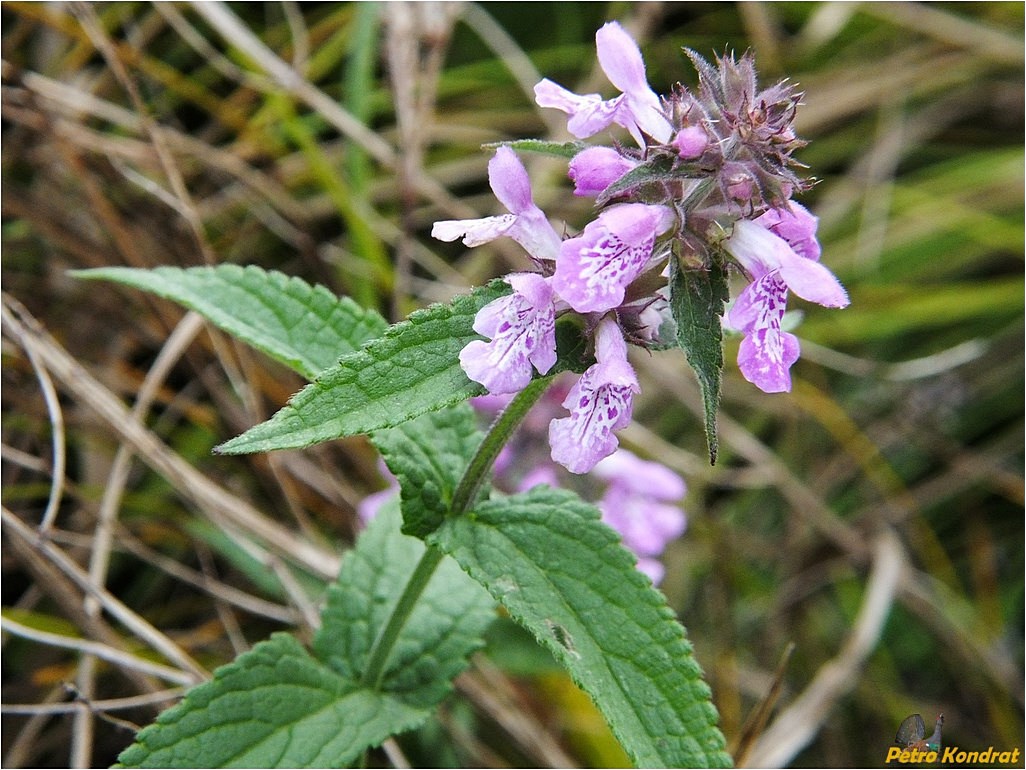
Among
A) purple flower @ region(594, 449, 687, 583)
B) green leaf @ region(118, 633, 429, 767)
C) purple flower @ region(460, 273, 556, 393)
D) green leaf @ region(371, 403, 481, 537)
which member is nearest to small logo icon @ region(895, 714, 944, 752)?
purple flower @ region(594, 449, 687, 583)

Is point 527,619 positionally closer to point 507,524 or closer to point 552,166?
point 507,524

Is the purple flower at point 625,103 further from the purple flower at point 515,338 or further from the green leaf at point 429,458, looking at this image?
the green leaf at point 429,458

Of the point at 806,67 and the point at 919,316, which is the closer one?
the point at 919,316

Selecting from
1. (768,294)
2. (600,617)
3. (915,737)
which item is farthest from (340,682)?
(915,737)

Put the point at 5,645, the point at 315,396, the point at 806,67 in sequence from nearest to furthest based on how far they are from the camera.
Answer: the point at 315,396 < the point at 5,645 < the point at 806,67

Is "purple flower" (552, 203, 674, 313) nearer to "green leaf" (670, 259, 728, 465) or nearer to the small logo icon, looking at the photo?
"green leaf" (670, 259, 728, 465)

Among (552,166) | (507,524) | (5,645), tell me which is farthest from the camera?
(552,166)

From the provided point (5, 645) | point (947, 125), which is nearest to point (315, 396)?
point (5, 645)
